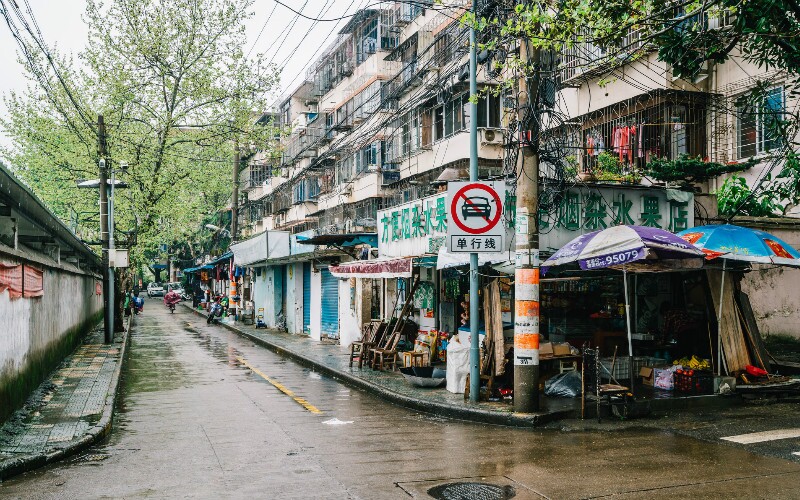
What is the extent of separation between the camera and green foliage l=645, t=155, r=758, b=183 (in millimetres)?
15672

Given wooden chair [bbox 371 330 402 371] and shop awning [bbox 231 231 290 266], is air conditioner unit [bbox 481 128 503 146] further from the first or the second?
shop awning [bbox 231 231 290 266]

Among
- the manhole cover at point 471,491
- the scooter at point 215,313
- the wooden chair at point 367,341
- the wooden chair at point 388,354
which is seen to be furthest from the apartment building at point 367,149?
the manhole cover at point 471,491

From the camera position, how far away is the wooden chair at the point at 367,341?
56.8 feet

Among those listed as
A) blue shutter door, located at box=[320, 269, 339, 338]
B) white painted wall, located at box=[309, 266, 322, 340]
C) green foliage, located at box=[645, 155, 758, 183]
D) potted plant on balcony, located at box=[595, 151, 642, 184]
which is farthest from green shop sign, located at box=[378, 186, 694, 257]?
white painted wall, located at box=[309, 266, 322, 340]

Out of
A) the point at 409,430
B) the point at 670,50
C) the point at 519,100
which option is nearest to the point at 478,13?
the point at 519,100

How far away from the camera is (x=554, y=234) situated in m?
13.5

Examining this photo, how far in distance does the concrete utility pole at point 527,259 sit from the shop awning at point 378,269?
3.60 metres

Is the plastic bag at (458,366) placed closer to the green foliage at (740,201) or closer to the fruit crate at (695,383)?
the fruit crate at (695,383)

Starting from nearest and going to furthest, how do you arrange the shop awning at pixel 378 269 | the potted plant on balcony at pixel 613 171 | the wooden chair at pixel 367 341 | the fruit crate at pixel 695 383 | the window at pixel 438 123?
the fruit crate at pixel 695 383 < the shop awning at pixel 378 269 < the potted plant on balcony at pixel 613 171 < the wooden chair at pixel 367 341 < the window at pixel 438 123

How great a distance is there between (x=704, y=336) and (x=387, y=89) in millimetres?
19036

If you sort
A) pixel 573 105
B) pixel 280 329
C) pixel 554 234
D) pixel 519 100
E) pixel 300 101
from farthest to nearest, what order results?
pixel 300 101 < pixel 280 329 < pixel 573 105 < pixel 554 234 < pixel 519 100

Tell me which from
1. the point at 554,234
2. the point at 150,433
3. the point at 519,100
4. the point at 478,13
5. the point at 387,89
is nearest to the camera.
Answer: the point at 150,433

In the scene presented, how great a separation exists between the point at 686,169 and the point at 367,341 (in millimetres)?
8387

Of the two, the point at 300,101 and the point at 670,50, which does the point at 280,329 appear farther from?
the point at 670,50
